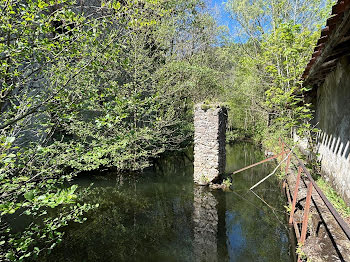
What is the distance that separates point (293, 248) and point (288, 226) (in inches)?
41.2

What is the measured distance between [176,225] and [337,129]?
15.0 feet

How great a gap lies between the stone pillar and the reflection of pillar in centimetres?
63

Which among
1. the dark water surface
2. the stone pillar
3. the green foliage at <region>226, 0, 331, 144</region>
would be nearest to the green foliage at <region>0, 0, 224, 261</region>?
the dark water surface

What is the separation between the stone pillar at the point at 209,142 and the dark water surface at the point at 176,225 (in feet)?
2.08

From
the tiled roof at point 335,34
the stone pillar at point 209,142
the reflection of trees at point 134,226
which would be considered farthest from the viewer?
the stone pillar at point 209,142

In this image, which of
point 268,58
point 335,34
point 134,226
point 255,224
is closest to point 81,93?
point 335,34

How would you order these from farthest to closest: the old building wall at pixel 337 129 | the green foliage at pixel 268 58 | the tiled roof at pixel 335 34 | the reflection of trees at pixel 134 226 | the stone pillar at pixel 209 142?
the green foliage at pixel 268 58
the stone pillar at pixel 209 142
the reflection of trees at pixel 134 226
the old building wall at pixel 337 129
the tiled roof at pixel 335 34

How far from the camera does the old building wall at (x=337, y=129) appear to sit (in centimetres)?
448

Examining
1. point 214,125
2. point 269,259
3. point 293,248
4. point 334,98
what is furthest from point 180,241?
point 334,98

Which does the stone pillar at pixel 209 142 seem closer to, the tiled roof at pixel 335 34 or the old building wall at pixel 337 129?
the old building wall at pixel 337 129

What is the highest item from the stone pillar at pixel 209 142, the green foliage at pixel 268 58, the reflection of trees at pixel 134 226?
the green foliage at pixel 268 58

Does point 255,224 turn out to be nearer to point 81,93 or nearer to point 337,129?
point 337,129

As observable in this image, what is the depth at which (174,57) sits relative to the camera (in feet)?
43.1

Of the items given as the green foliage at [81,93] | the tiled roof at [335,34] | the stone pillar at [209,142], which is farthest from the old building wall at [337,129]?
the green foliage at [81,93]
